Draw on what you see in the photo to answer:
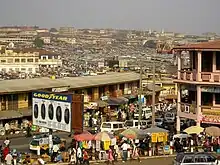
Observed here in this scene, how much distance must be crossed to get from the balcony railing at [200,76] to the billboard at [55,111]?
9.76 meters

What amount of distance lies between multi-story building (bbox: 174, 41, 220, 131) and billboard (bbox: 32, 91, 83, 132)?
372 inches

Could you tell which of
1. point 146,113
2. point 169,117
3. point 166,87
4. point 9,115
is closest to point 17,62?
point 166,87

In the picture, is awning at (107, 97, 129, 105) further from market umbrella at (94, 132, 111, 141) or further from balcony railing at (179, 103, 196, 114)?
market umbrella at (94, 132, 111, 141)

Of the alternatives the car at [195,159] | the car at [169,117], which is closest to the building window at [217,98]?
the car at [169,117]

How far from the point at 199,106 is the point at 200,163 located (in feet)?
29.8

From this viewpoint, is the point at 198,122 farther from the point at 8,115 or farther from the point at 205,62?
the point at 8,115

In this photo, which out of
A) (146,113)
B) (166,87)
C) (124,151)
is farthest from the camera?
(166,87)

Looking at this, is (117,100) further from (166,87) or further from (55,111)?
(55,111)

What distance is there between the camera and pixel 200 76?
27.9 m

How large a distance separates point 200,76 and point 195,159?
9.63m

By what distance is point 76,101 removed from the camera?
67.2 feet

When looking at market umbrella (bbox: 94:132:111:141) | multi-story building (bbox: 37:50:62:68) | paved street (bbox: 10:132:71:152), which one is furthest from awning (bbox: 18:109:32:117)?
multi-story building (bbox: 37:50:62:68)

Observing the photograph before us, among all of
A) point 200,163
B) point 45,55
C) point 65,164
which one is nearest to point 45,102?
point 65,164

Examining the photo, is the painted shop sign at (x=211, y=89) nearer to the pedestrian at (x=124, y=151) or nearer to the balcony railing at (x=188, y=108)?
the balcony railing at (x=188, y=108)
